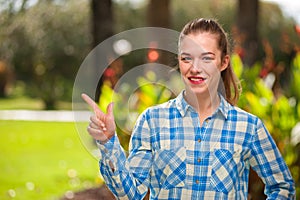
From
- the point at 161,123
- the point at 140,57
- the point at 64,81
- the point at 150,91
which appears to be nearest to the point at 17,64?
the point at 64,81

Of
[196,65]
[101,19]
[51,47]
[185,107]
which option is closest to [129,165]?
[185,107]

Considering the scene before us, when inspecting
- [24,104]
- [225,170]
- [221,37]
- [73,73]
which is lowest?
[225,170]

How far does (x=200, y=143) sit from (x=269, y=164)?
0.26 m

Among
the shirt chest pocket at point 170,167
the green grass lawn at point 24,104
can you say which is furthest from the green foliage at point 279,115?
the green grass lawn at point 24,104

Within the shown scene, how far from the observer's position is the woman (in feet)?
6.88

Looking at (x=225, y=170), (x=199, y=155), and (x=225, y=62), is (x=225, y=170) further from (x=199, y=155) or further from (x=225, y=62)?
(x=225, y=62)

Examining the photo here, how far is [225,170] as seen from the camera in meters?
2.12

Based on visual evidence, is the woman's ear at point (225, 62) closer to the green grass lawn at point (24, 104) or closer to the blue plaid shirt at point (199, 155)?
the blue plaid shirt at point (199, 155)

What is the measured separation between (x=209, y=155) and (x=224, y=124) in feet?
0.43

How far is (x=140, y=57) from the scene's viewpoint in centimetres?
1909

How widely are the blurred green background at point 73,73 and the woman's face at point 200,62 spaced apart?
44 centimetres

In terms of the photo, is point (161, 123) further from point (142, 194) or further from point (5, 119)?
point (5, 119)

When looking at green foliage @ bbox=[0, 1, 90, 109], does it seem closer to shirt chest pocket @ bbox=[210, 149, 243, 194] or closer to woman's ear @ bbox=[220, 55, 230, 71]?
woman's ear @ bbox=[220, 55, 230, 71]

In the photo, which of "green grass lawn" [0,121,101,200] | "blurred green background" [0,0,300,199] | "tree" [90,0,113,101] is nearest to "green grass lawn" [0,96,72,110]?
"blurred green background" [0,0,300,199]
